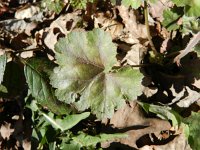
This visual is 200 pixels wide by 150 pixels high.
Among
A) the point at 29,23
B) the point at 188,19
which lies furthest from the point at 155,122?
the point at 29,23

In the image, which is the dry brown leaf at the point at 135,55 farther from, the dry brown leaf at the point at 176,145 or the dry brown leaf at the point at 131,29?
the dry brown leaf at the point at 176,145

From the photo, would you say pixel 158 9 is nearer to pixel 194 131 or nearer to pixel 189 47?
pixel 189 47

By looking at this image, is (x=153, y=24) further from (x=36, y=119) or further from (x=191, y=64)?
(x=36, y=119)

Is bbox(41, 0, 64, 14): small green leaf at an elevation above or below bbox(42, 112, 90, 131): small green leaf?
above

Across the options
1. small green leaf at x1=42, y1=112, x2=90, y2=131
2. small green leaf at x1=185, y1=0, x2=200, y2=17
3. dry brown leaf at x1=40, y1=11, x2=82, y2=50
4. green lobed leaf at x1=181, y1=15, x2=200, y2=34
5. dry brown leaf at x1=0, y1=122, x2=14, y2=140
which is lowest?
dry brown leaf at x1=0, y1=122, x2=14, y2=140

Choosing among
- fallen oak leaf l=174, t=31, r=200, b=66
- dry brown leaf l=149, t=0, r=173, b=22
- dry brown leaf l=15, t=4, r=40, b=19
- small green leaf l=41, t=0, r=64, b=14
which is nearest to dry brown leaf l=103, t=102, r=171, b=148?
fallen oak leaf l=174, t=31, r=200, b=66

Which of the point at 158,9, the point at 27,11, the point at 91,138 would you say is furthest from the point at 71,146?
the point at 27,11

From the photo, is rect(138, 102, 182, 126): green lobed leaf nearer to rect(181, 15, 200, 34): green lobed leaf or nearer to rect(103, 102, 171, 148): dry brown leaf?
rect(103, 102, 171, 148): dry brown leaf
